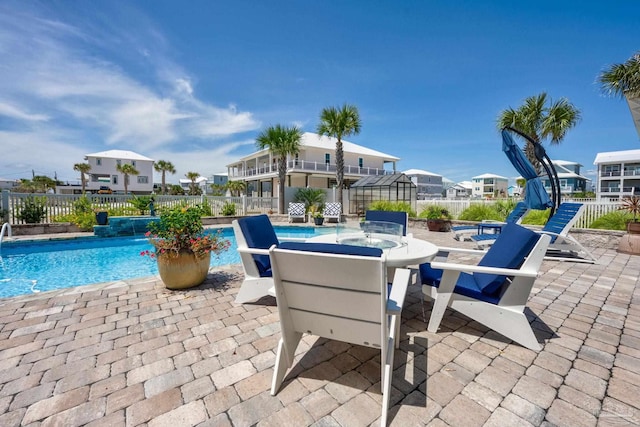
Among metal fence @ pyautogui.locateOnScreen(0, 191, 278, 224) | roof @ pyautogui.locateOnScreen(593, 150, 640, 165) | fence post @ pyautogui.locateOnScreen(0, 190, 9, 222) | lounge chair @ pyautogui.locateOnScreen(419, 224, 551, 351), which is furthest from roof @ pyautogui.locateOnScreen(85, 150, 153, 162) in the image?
roof @ pyautogui.locateOnScreen(593, 150, 640, 165)

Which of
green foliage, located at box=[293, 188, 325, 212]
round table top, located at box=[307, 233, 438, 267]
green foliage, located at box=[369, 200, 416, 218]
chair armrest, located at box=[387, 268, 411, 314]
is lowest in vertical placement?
chair armrest, located at box=[387, 268, 411, 314]

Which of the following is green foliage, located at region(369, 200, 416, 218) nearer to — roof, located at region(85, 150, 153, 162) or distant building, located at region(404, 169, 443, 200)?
distant building, located at region(404, 169, 443, 200)

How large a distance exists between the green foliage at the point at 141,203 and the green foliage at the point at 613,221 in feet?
51.2

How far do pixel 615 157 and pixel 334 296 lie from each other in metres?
45.8

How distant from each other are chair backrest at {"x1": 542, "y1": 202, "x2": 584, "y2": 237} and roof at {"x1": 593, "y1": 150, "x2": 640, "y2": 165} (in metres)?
37.4

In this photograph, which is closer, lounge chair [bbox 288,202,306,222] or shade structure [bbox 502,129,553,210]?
shade structure [bbox 502,129,553,210]

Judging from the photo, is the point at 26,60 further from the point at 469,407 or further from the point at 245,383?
the point at 469,407

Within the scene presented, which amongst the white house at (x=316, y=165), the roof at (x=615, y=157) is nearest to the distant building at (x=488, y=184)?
the roof at (x=615, y=157)

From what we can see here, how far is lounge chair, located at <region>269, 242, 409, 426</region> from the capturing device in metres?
1.25

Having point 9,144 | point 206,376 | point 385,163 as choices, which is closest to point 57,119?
point 9,144

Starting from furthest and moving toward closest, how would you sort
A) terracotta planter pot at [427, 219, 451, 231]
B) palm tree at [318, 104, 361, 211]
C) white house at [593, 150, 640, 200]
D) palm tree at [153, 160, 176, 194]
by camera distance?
palm tree at [153, 160, 176, 194] → white house at [593, 150, 640, 200] → palm tree at [318, 104, 361, 211] → terracotta planter pot at [427, 219, 451, 231]

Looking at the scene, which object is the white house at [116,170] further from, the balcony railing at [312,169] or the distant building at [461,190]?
the distant building at [461,190]

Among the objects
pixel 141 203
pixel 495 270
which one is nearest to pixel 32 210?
pixel 141 203

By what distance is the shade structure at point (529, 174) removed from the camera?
589 cm
